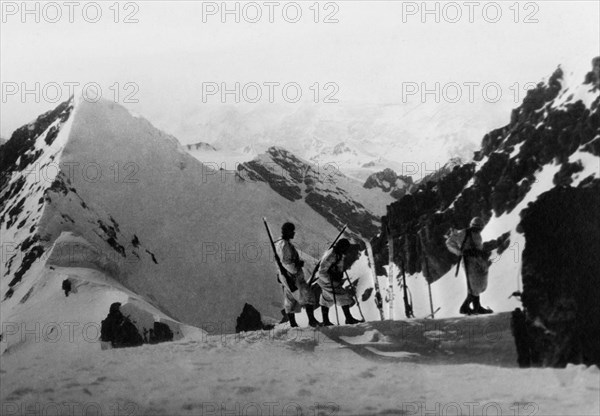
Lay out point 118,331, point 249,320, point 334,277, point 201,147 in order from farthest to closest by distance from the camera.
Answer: point 201,147 < point 249,320 < point 118,331 < point 334,277

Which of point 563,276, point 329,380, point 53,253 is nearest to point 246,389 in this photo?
point 329,380

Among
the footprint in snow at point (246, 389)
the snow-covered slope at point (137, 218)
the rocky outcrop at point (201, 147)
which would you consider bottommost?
the footprint in snow at point (246, 389)

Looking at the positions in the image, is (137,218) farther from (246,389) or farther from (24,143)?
(246,389)

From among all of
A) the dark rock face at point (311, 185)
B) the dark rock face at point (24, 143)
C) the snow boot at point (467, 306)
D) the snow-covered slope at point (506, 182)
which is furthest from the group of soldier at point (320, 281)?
the dark rock face at point (24, 143)

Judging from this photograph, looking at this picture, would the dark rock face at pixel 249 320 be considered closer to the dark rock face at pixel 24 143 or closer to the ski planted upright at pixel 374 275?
the ski planted upright at pixel 374 275

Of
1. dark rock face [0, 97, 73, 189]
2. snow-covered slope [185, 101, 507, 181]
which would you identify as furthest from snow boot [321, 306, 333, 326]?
dark rock face [0, 97, 73, 189]

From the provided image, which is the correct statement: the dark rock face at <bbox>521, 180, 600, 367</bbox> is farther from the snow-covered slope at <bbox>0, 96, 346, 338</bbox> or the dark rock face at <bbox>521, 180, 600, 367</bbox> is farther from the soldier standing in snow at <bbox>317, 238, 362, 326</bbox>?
the snow-covered slope at <bbox>0, 96, 346, 338</bbox>

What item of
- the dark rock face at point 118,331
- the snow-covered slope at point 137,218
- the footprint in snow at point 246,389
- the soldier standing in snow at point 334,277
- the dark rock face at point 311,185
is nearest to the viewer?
the footprint in snow at point 246,389
